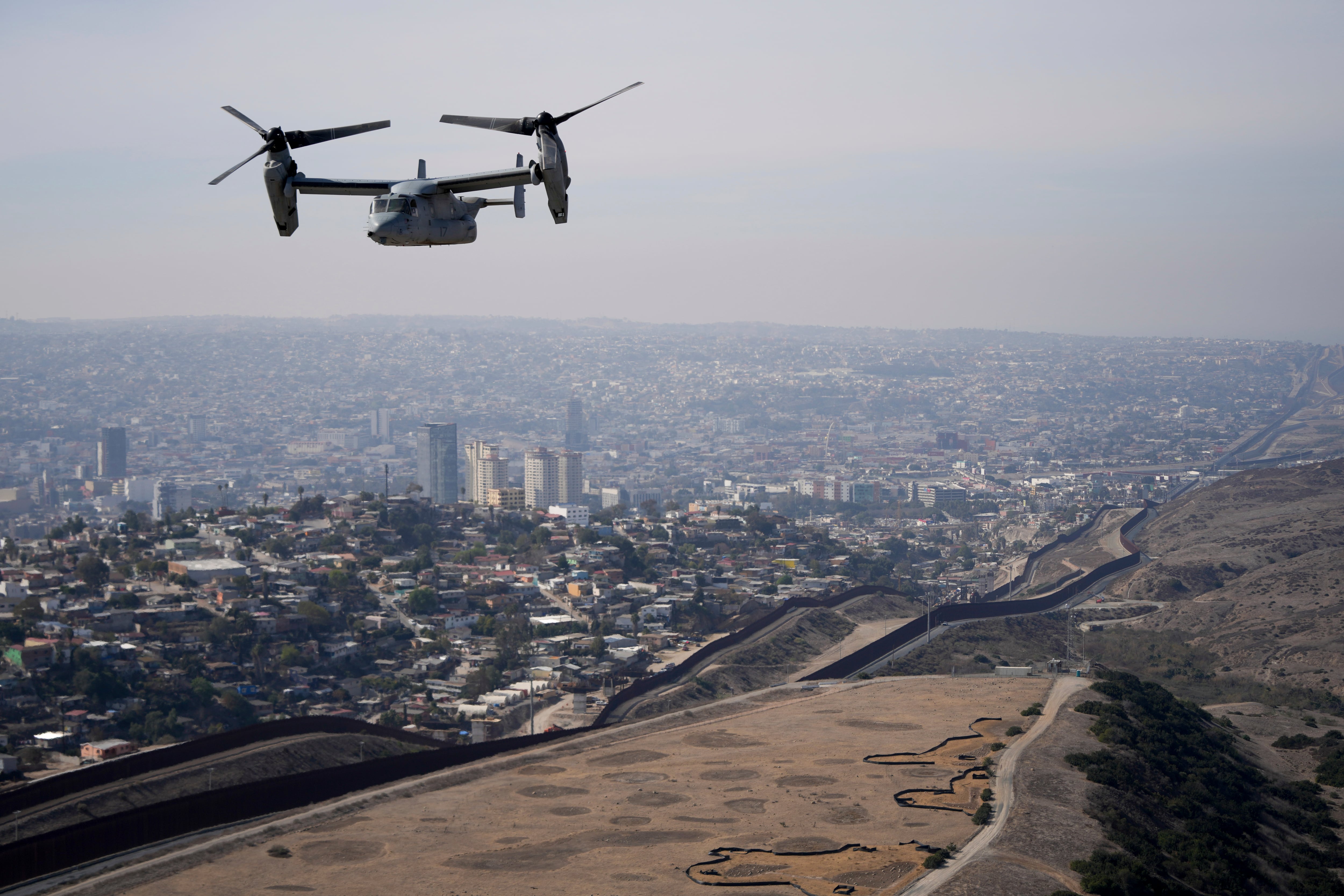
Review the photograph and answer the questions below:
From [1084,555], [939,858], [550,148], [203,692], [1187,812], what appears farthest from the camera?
[1084,555]

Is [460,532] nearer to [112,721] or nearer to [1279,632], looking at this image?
[112,721]

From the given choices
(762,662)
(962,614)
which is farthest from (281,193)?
(962,614)

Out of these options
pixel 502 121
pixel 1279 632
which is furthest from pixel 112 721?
pixel 1279 632

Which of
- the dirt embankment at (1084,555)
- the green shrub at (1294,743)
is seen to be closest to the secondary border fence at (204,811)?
the green shrub at (1294,743)

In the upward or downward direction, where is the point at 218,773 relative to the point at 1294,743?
upward

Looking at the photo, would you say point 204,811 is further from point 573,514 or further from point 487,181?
point 573,514

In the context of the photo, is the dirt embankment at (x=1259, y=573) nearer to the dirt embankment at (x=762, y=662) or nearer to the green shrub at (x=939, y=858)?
the dirt embankment at (x=762, y=662)

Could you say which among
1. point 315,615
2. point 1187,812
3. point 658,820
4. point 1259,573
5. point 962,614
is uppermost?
point 658,820
